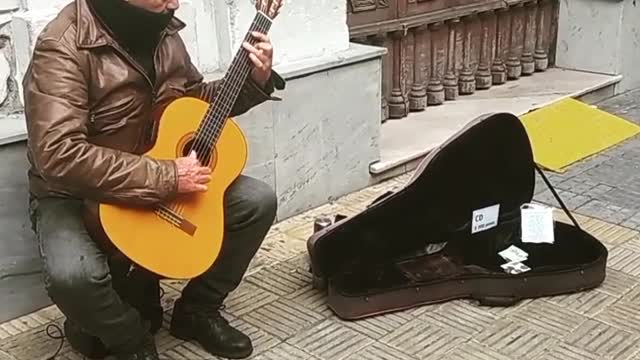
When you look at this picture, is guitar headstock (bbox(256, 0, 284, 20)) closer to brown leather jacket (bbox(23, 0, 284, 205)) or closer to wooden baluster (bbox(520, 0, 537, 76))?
brown leather jacket (bbox(23, 0, 284, 205))

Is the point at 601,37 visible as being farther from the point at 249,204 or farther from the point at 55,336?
the point at 55,336

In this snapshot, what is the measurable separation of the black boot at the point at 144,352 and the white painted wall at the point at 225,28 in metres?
1.02

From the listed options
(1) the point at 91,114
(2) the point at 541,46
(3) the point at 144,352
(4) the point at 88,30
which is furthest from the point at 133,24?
(2) the point at 541,46

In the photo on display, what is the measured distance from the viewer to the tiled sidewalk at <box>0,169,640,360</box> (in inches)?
109

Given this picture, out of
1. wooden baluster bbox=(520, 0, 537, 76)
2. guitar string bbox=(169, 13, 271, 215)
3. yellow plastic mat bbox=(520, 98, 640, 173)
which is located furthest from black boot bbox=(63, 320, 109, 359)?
wooden baluster bbox=(520, 0, 537, 76)

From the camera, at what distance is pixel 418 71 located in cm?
504

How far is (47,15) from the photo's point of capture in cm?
292

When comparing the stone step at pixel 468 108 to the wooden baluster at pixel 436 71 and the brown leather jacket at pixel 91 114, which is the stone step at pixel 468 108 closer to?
the wooden baluster at pixel 436 71

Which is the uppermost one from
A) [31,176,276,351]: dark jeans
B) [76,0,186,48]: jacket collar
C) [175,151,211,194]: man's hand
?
[76,0,186,48]: jacket collar

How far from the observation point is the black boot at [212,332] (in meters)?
2.71

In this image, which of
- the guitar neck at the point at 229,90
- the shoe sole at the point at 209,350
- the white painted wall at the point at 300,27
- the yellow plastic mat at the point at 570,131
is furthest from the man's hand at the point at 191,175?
the yellow plastic mat at the point at 570,131

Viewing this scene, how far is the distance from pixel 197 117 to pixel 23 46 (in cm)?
81

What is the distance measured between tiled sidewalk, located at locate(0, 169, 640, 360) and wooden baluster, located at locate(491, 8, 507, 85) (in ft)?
8.19

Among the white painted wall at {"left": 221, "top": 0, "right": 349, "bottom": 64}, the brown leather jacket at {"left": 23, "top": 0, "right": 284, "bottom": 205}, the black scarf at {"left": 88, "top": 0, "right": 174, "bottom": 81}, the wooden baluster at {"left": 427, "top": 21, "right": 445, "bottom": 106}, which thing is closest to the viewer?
the brown leather jacket at {"left": 23, "top": 0, "right": 284, "bottom": 205}
